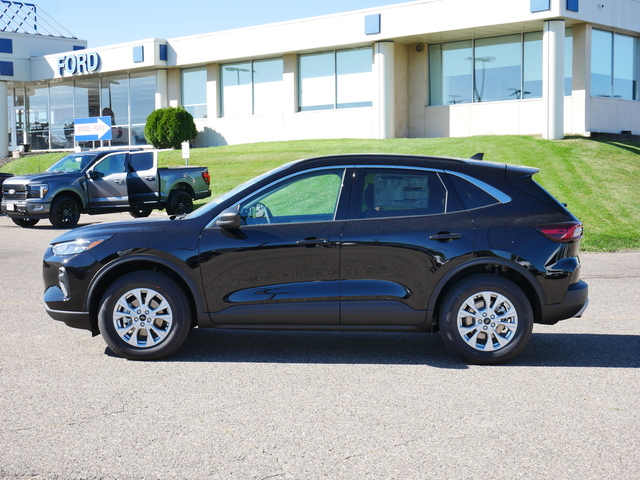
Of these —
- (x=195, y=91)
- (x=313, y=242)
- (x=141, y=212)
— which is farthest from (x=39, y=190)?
(x=195, y=91)

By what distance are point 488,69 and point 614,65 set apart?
4.81 metres

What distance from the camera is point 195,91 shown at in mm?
41188

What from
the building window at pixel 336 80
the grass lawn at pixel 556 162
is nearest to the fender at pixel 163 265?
the grass lawn at pixel 556 162

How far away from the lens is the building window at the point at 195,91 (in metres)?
40.7

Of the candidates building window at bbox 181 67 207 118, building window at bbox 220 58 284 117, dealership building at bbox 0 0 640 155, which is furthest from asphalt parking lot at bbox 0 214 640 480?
building window at bbox 181 67 207 118

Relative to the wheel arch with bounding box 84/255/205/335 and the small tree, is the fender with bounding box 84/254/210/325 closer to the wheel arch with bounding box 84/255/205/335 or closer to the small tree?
the wheel arch with bounding box 84/255/205/335

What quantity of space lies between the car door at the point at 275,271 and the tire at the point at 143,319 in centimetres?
33

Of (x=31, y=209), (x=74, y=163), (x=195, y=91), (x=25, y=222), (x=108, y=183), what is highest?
(x=195, y=91)

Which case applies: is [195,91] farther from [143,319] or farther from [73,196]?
[143,319]

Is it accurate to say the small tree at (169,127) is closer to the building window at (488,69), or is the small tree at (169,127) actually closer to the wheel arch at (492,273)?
the building window at (488,69)

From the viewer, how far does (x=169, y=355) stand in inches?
271

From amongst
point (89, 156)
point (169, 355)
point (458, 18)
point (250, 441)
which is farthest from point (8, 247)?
point (458, 18)

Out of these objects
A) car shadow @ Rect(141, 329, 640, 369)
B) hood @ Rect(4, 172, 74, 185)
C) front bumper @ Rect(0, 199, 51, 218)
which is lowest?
car shadow @ Rect(141, 329, 640, 369)

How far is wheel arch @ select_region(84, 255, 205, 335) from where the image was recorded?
680 cm
